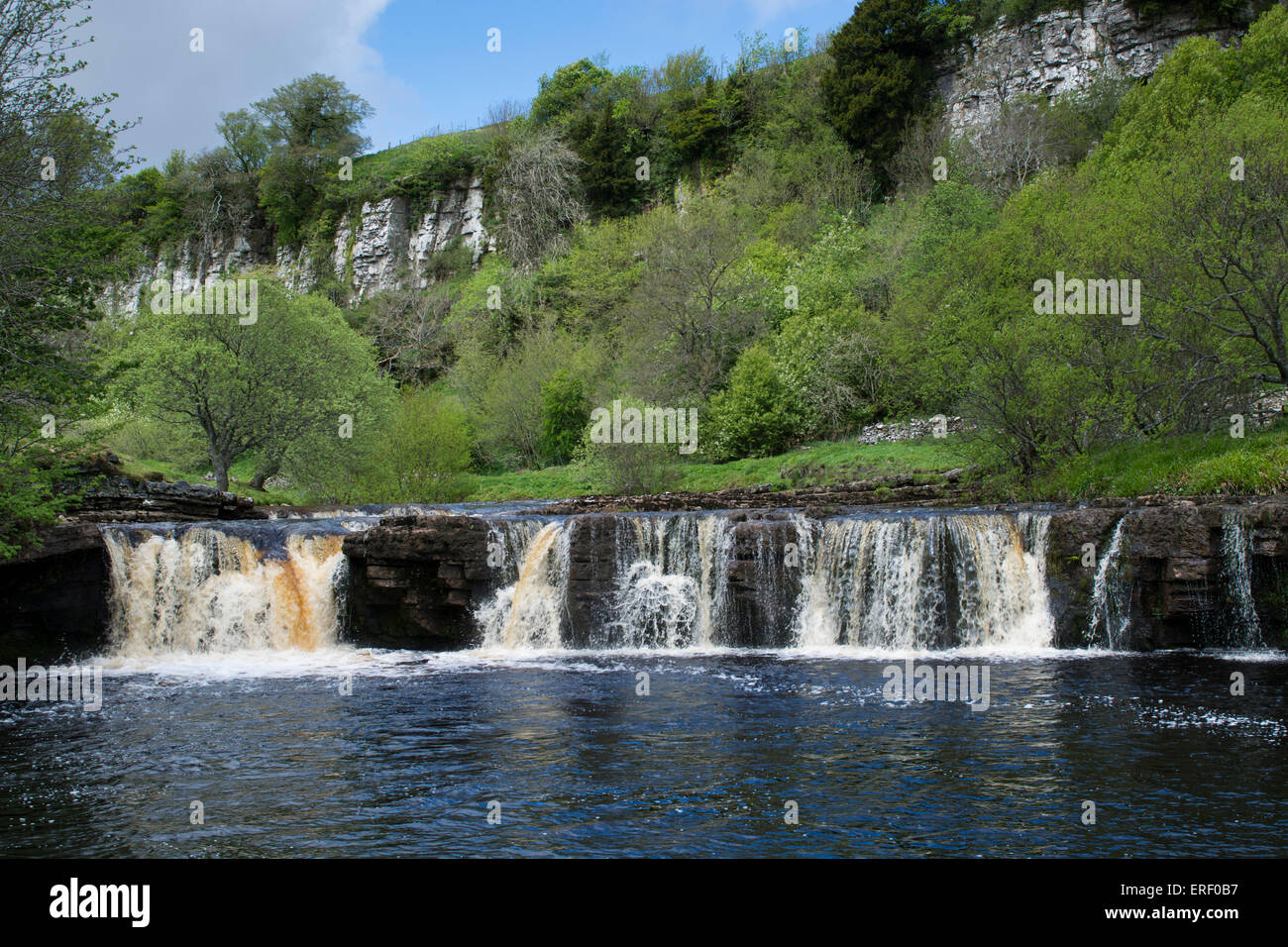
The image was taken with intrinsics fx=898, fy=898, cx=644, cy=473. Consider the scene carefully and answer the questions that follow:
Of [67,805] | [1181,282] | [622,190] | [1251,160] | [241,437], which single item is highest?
[622,190]

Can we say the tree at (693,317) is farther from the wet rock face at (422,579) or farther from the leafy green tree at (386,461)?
the wet rock face at (422,579)

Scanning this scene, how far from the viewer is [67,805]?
32.0 ft

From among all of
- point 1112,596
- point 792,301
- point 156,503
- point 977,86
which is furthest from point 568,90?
point 1112,596

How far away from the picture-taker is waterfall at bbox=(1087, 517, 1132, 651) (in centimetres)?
1780

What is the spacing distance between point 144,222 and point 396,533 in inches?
3379

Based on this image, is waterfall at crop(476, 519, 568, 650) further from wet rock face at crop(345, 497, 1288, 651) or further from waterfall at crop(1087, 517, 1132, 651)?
waterfall at crop(1087, 517, 1132, 651)

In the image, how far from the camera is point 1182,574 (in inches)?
665

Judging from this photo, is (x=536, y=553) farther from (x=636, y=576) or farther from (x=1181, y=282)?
(x=1181, y=282)

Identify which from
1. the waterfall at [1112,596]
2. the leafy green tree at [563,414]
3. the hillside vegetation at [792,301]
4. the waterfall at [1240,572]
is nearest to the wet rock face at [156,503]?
the hillside vegetation at [792,301]

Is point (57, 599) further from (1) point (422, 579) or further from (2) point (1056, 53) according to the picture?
(2) point (1056, 53)

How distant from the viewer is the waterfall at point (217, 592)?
2020cm

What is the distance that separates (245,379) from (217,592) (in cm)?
1772

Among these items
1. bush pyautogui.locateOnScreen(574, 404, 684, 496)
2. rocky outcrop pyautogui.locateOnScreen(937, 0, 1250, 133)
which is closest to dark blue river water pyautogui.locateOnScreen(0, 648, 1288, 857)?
bush pyautogui.locateOnScreen(574, 404, 684, 496)
